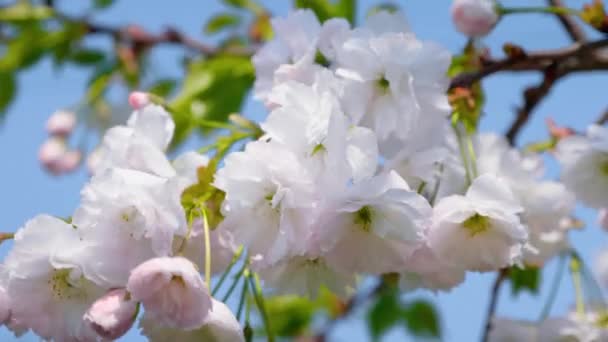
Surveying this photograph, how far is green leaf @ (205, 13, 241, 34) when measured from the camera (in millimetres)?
2824

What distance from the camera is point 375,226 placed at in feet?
3.86

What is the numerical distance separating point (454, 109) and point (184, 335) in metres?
0.54

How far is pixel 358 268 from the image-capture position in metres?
1.22

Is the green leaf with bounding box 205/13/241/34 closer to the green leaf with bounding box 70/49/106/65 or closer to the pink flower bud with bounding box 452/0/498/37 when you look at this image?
the green leaf with bounding box 70/49/106/65

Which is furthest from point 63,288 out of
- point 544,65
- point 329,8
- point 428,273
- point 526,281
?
point 526,281

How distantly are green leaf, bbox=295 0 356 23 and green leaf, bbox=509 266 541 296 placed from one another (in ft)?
2.40

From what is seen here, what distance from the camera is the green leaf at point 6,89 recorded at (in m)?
2.79

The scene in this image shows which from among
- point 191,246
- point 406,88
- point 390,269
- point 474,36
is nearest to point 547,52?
point 474,36

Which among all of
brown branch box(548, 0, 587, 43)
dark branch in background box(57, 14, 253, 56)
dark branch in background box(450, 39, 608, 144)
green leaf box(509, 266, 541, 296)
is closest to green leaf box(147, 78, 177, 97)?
dark branch in background box(57, 14, 253, 56)

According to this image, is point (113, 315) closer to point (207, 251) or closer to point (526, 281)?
point (207, 251)

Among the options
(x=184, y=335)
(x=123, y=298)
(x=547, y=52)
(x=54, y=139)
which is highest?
(x=547, y=52)

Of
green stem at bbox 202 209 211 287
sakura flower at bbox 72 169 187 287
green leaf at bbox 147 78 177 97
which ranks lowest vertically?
green leaf at bbox 147 78 177 97

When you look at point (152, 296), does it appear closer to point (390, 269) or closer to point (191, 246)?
point (191, 246)

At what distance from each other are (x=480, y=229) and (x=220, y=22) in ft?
5.74
